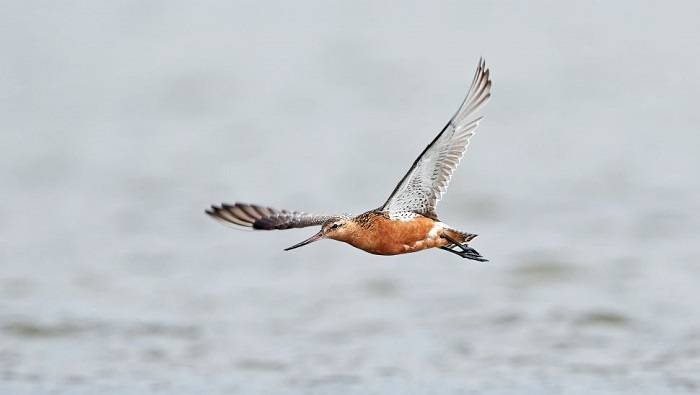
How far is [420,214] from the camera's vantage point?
30.5 feet

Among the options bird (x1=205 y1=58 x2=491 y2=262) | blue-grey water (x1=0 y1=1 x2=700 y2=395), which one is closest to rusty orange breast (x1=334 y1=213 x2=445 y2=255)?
bird (x1=205 y1=58 x2=491 y2=262)

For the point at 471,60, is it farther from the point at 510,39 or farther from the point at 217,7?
the point at 217,7

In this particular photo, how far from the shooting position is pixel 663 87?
831 inches

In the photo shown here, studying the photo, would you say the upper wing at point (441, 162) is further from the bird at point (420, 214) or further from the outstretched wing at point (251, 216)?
the outstretched wing at point (251, 216)

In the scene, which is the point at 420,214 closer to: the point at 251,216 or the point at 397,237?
the point at 397,237

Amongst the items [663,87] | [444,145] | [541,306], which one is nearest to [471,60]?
[663,87]

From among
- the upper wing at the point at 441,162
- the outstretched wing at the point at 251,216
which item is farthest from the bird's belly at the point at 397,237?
the outstretched wing at the point at 251,216

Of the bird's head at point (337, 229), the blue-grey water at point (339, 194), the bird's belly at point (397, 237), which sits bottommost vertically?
the bird's belly at point (397, 237)

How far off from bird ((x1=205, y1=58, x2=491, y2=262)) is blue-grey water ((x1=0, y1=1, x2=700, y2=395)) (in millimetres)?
3469

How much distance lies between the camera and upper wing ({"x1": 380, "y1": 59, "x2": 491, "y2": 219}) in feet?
30.0

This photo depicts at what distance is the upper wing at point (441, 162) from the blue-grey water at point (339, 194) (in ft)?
11.5

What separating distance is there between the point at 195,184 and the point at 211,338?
478 centimetres

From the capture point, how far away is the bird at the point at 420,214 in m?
9.04

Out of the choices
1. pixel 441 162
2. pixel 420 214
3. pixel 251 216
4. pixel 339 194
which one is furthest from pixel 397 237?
pixel 339 194
